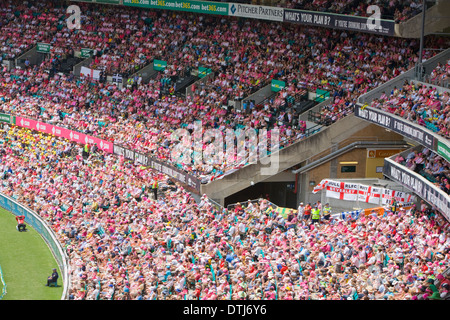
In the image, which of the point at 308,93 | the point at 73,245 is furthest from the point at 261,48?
the point at 73,245

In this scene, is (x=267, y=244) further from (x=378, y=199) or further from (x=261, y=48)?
(x=261, y=48)

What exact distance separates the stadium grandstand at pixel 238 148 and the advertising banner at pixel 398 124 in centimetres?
8

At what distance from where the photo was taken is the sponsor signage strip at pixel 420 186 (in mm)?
19250

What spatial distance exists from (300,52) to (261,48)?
101 inches

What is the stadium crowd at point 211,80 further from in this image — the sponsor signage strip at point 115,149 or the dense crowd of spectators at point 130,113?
the sponsor signage strip at point 115,149

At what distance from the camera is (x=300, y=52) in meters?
33.6

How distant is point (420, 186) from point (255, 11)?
51.2 feet

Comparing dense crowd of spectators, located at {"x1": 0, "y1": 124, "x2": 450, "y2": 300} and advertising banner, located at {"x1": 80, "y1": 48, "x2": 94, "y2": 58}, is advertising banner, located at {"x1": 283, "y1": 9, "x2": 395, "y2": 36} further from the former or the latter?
advertising banner, located at {"x1": 80, "y1": 48, "x2": 94, "y2": 58}

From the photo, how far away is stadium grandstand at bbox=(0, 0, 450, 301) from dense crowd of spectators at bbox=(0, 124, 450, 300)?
70mm

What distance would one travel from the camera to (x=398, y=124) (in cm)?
2405

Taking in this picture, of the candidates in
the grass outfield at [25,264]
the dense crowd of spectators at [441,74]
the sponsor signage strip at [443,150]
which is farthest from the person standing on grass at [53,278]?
the dense crowd of spectators at [441,74]

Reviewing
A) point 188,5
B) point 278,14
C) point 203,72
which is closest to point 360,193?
point 278,14

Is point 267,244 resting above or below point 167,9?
below

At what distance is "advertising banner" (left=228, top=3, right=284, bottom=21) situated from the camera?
108ft
